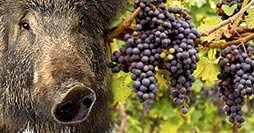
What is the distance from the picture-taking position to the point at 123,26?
8.27 ft

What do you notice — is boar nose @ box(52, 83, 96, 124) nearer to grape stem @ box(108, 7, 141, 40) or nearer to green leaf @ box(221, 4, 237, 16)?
grape stem @ box(108, 7, 141, 40)

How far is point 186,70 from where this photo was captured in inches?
91.4

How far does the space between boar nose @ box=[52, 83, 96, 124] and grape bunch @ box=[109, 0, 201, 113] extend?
0.16m

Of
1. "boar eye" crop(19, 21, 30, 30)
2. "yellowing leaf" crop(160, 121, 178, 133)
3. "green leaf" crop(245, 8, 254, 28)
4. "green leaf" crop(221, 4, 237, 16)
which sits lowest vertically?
"yellowing leaf" crop(160, 121, 178, 133)

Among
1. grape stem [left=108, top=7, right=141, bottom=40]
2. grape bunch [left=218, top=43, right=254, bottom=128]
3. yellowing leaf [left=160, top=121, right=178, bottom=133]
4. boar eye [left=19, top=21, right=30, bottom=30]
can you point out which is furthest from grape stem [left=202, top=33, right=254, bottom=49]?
yellowing leaf [left=160, top=121, right=178, bottom=133]

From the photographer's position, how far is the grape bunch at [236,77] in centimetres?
236

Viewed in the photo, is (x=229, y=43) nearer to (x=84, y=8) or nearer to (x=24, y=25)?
(x=84, y=8)

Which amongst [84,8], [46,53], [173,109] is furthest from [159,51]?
[173,109]

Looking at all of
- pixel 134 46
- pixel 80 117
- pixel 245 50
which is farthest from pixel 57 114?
pixel 245 50

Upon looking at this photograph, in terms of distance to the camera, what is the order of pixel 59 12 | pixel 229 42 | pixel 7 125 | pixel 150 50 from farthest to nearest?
pixel 7 125, pixel 59 12, pixel 229 42, pixel 150 50

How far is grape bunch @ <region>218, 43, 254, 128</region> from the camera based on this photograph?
2.36 metres

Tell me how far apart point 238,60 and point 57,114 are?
2.14ft

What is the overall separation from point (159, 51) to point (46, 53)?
0.48 metres

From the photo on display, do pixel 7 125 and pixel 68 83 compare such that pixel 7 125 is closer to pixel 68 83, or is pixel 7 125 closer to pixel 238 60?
pixel 68 83
